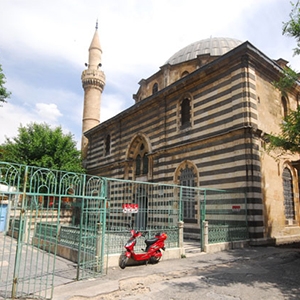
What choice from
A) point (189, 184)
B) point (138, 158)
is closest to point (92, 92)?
point (138, 158)

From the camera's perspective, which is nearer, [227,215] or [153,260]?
[153,260]

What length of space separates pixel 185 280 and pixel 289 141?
5.83 meters

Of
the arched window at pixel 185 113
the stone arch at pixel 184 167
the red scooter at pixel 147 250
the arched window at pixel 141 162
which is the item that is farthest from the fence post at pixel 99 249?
the arched window at pixel 141 162

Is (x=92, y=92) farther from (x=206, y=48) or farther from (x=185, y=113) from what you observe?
(x=185, y=113)

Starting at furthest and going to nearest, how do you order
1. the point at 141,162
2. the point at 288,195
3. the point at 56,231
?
the point at 141,162
the point at 288,195
the point at 56,231

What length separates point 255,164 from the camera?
38.4 ft

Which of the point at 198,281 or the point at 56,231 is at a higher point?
the point at 56,231

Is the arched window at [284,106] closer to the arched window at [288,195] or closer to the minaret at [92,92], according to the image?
the arched window at [288,195]

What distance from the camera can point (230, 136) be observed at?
41.0 feet

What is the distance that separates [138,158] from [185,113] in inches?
214

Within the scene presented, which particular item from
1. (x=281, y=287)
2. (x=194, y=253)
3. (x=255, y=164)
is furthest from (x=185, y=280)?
(x=255, y=164)

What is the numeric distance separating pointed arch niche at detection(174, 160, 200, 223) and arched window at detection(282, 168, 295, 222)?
4.17 m

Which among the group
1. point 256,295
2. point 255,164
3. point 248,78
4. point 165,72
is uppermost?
point 165,72

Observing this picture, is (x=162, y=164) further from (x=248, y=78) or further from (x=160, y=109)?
(x=248, y=78)
